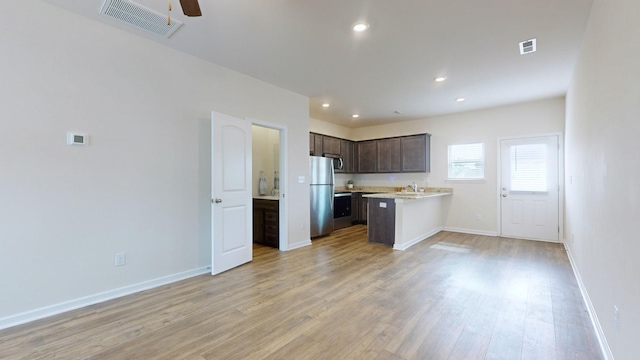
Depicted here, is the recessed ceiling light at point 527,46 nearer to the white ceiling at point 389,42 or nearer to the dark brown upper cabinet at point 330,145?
the white ceiling at point 389,42

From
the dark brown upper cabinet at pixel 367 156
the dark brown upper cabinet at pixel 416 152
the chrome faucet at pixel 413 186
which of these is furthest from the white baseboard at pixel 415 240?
the dark brown upper cabinet at pixel 367 156

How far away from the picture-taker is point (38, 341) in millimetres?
2074

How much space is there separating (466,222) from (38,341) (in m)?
6.71

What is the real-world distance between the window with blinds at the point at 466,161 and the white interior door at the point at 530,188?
41 cm

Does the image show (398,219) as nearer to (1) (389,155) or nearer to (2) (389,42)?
(1) (389,155)

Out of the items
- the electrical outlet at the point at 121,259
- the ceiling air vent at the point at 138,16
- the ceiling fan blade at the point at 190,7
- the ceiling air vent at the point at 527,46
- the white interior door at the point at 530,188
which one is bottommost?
the electrical outlet at the point at 121,259

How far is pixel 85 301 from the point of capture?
2650 mm

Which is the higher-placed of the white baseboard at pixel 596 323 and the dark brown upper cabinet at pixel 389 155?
the dark brown upper cabinet at pixel 389 155

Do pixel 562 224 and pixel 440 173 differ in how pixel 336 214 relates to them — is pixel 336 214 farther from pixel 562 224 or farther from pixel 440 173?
pixel 562 224

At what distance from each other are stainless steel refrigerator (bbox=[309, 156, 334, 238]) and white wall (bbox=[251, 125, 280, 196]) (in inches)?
34.1

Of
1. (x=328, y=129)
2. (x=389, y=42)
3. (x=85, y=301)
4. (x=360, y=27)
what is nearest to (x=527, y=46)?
(x=389, y=42)

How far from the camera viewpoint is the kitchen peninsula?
4703 mm

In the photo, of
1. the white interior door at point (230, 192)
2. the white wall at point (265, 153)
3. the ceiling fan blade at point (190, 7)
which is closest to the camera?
the ceiling fan blade at point (190, 7)

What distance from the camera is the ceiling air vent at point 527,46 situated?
10.0 feet
